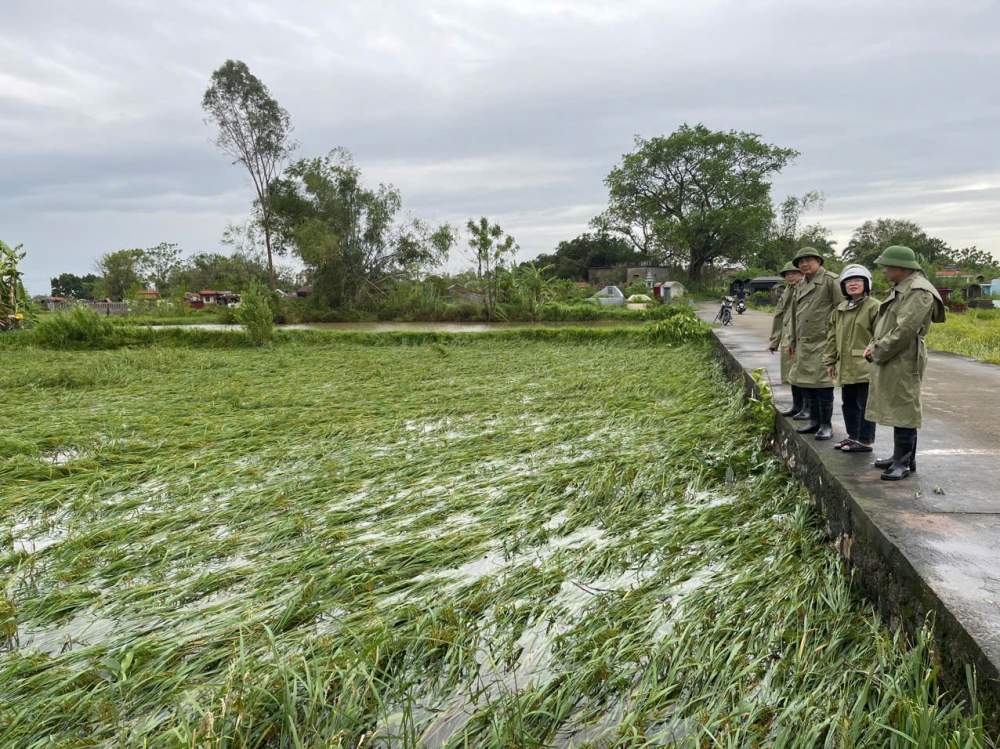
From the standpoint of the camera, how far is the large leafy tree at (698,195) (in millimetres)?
32688

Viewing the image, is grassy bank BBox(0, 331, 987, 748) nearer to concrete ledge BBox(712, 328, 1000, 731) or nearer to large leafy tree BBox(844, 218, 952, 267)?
concrete ledge BBox(712, 328, 1000, 731)

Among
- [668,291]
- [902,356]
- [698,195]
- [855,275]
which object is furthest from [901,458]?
[698,195]

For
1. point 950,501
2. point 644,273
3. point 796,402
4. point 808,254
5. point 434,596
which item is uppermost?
point 644,273

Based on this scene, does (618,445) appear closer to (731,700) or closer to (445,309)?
(731,700)

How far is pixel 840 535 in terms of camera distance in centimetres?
253

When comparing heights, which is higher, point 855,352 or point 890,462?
point 855,352

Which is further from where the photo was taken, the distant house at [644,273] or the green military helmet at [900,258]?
the distant house at [644,273]

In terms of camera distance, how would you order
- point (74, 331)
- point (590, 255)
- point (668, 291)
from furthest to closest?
point (590, 255)
point (668, 291)
point (74, 331)

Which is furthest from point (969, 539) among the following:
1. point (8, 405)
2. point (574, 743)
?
point (8, 405)

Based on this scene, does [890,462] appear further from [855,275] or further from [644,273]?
[644,273]

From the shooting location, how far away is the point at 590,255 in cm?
4578

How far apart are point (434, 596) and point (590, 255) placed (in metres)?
45.1

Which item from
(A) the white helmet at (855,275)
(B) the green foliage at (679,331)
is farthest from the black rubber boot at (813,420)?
(B) the green foliage at (679,331)

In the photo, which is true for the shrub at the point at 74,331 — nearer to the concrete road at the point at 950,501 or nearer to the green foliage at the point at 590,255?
the concrete road at the point at 950,501
